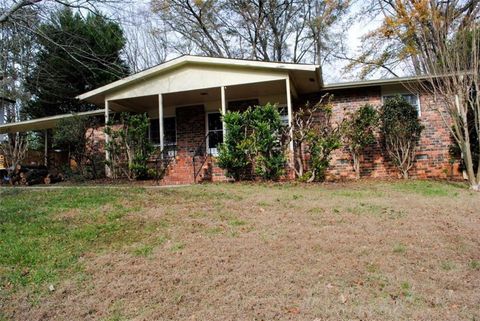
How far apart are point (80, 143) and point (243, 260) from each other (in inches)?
392

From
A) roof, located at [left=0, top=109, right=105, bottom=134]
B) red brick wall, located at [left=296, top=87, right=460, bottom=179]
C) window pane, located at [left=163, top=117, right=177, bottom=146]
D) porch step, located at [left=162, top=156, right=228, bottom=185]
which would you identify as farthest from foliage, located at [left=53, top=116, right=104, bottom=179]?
red brick wall, located at [left=296, top=87, right=460, bottom=179]

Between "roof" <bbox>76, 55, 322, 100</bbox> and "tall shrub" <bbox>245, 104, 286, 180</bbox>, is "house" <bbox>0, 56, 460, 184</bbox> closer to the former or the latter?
"roof" <bbox>76, 55, 322, 100</bbox>

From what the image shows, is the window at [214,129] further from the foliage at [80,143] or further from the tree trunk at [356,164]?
the tree trunk at [356,164]

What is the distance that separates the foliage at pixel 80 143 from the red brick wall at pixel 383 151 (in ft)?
25.6

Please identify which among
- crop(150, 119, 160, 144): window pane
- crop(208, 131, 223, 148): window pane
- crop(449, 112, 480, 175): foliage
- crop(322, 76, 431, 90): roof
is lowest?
crop(449, 112, 480, 175): foliage

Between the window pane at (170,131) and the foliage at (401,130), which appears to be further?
the window pane at (170,131)

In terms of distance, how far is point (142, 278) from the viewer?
3.52 m

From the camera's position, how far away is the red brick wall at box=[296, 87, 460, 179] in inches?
396

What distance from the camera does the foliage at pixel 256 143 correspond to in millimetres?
9125

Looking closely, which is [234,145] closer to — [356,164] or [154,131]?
[356,164]

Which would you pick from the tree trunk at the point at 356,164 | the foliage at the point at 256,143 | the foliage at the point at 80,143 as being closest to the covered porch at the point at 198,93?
the foliage at the point at 256,143

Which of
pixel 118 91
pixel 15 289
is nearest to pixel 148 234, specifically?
pixel 15 289

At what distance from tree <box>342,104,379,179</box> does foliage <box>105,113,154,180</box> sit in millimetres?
5902

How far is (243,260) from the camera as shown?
380 cm
